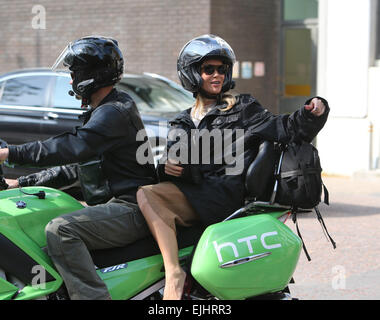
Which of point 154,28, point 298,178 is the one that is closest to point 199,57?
point 298,178

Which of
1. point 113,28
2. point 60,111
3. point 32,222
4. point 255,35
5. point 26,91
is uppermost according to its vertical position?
point 113,28

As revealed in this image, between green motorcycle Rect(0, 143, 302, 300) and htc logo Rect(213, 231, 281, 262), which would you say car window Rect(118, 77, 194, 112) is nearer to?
green motorcycle Rect(0, 143, 302, 300)

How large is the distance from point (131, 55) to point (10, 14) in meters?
3.11

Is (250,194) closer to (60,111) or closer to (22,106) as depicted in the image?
(60,111)

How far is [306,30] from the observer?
14.2 meters

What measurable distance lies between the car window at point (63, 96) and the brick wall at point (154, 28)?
16.0 feet

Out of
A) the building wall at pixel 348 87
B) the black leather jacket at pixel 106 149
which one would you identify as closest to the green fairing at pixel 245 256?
the black leather jacket at pixel 106 149

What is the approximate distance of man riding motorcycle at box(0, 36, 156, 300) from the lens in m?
3.43

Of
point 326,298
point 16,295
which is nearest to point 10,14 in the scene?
point 326,298

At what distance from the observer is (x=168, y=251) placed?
137 inches

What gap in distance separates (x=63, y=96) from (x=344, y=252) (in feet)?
13.6

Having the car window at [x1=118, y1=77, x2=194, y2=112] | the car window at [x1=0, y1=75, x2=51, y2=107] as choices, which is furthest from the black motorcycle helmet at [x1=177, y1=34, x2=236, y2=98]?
the car window at [x1=0, y1=75, x2=51, y2=107]

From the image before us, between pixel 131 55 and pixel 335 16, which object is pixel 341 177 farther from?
pixel 131 55

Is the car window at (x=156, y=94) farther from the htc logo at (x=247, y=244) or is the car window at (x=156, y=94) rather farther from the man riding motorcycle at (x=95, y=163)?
the htc logo at (x=247, y=244)
